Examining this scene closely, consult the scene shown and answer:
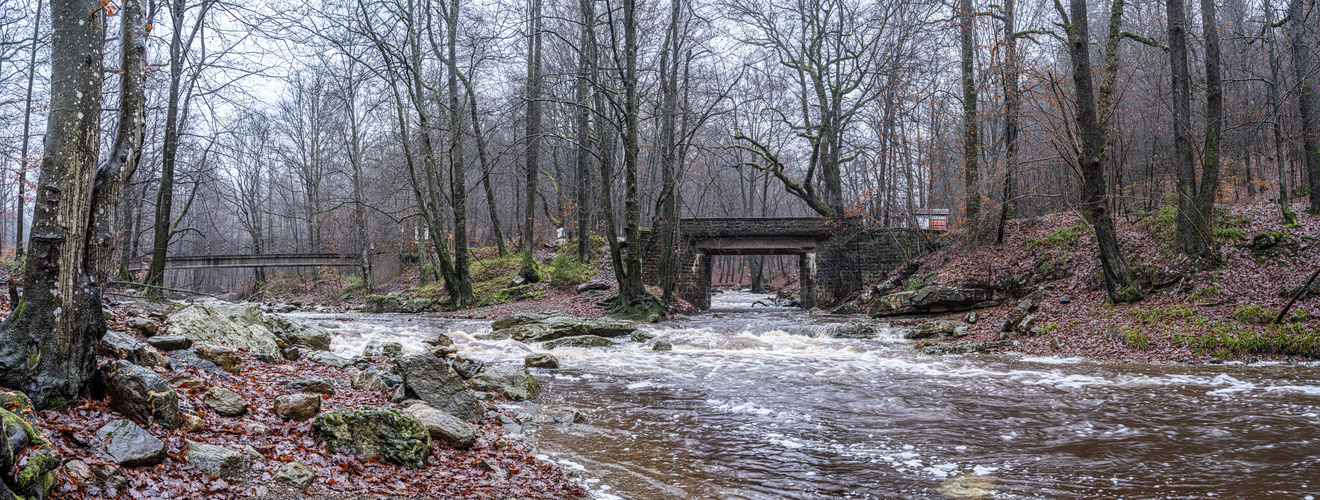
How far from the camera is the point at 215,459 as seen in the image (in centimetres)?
359

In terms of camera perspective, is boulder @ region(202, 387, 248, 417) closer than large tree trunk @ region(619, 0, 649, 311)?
Yes

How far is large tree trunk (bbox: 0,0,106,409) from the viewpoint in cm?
368

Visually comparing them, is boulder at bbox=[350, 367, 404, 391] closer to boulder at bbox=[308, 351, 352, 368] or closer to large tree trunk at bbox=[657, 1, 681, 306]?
boulder at bbox=[308, 351, 352, 368]

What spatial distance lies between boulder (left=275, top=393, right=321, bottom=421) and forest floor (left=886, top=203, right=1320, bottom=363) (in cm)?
1071

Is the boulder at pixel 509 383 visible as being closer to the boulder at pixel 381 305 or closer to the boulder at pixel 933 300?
the boulder at pixel 933 300

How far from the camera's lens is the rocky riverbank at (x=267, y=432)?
3301 mm

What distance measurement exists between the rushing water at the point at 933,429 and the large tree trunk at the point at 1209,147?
4.27 metres

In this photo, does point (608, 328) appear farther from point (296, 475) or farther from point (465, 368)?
point (296, 475)

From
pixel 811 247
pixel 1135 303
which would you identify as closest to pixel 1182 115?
pixel 1135 303

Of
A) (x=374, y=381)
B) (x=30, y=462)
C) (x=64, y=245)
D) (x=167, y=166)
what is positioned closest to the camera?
(x=30, y=462)

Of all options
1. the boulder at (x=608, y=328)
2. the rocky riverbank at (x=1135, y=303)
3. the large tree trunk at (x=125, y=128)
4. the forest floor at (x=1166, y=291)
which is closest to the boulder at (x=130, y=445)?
the large tree trunk at (x=125, y=128)

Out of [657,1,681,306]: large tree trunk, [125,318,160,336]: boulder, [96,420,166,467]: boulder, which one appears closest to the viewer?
[96,420,166,467]: boulder

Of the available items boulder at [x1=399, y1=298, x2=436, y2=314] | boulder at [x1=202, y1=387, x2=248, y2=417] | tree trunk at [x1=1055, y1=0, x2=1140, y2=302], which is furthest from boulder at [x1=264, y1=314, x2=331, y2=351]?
tree trunk at [x1=1055, y1=0, x2=1140, y2=302]

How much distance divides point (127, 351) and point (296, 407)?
1364mm
